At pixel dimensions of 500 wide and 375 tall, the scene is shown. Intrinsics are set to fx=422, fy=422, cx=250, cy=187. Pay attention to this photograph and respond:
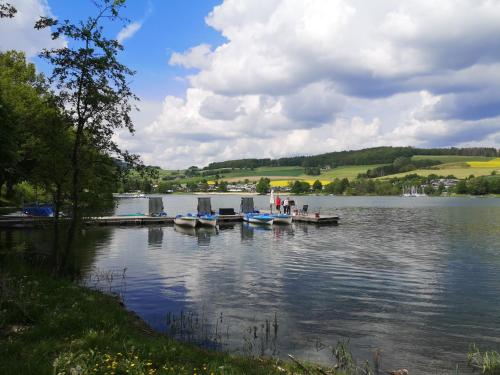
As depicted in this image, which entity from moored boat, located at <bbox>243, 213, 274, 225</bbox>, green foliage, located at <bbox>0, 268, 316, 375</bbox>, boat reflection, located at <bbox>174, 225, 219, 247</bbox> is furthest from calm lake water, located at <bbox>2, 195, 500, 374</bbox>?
moored boat, located at <bbox>243, 213, 274, 225</bbox>

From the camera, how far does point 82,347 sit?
28.7ft

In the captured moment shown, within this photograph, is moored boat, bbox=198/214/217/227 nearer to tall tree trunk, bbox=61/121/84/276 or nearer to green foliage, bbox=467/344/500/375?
tall tree trunk, bbox=61/121/84/276

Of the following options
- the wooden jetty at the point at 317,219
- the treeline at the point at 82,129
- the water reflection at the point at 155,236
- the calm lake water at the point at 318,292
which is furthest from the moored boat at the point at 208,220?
the treeline at the point at 82,129

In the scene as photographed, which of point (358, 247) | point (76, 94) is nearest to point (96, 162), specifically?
point (76, 94)

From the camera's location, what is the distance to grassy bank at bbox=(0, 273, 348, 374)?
300 inches

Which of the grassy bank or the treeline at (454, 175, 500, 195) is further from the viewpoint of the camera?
the treeline at (454, 175, 500, 195)

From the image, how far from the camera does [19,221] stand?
47438 millimetres

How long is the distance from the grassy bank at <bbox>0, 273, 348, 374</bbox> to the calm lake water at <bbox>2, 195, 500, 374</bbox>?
11.4ft

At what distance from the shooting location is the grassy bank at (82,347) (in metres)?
7.62

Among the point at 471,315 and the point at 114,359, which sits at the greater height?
the point at 114,359

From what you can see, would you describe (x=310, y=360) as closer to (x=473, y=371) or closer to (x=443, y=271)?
(x=473, y=371)

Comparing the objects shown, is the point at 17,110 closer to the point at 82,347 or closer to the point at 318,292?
the point at 318,292

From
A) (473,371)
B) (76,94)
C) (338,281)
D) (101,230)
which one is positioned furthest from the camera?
(101,230)

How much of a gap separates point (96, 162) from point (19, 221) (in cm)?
3445
